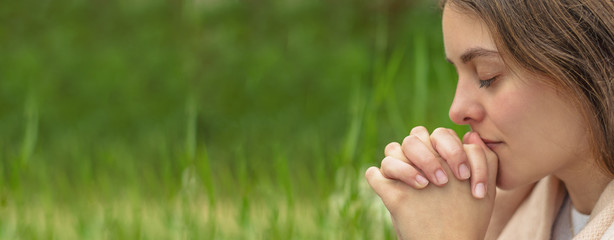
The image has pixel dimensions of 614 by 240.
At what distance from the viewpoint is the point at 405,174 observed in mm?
1245

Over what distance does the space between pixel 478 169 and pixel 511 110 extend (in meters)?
0.15

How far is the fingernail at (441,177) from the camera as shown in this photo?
4.07 feet

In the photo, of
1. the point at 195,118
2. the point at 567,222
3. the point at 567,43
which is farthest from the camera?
the point at 195,118

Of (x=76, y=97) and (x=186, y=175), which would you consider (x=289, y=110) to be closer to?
(x=186, y=175)

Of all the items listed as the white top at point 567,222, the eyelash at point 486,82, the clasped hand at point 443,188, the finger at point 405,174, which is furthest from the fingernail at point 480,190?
the white top at point 567,222

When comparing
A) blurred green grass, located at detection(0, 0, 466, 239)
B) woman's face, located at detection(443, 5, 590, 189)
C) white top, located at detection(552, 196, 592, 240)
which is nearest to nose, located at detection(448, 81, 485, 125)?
woman's face, located at detection(443, 5, 590, 189)

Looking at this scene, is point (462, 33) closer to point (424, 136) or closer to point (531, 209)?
point (424, 136)

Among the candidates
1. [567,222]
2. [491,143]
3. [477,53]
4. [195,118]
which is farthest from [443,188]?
[195,118]

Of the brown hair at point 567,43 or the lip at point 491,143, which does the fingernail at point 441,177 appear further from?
the brown hair at point 567,43

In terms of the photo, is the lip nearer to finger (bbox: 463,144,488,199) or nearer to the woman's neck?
finger (bbox: 463,144,488,199)

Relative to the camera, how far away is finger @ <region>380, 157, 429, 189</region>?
48.9 inches

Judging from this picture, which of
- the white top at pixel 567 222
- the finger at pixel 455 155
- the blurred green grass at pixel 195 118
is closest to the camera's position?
Result: the finger at pixel 455 155

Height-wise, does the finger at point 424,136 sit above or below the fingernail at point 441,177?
above

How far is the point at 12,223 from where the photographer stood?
7.11ft
